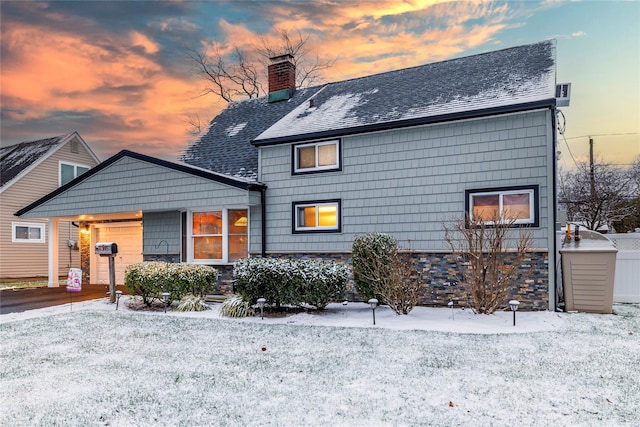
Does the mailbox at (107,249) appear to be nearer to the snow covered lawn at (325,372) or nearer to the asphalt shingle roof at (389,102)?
the snow covered lawn at (325,372)

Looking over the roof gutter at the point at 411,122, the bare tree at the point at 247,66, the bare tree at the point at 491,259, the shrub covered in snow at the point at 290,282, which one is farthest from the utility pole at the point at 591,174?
the shrub covered in snow at the point at 290,282

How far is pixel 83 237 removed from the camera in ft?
52.6

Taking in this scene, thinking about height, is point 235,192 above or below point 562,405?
above

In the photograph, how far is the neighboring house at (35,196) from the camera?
734 inches

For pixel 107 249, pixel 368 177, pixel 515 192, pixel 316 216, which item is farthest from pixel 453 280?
pixel 107 249

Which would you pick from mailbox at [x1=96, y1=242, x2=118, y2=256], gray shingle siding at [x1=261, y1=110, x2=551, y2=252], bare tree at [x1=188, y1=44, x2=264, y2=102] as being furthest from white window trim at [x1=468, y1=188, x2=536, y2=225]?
bare tree at [x1=188, y1=44, x2=264, y2=102]

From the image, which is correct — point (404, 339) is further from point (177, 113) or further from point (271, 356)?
point (177, 113)

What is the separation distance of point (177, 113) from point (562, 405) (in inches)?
940

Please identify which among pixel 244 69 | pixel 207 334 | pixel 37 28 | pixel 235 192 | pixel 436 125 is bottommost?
pixel 207 334

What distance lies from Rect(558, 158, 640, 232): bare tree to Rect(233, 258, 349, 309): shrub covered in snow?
59.5 ft

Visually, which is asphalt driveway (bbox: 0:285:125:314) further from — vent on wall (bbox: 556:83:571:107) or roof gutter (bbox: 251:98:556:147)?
vent on wall (bbox: 556:83:571:107)

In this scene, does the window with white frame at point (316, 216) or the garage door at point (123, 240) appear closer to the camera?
the window with white frame at point (316, 216)

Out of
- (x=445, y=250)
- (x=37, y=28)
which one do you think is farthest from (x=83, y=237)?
(x=445, y=250)

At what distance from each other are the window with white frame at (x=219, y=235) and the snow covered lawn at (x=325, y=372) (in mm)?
4162
